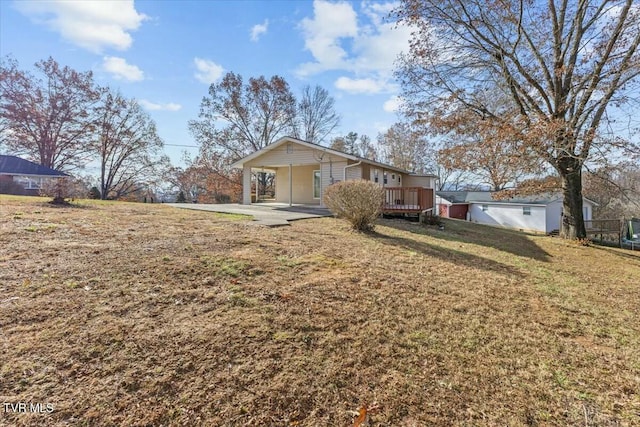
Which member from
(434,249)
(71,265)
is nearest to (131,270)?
(71,265)

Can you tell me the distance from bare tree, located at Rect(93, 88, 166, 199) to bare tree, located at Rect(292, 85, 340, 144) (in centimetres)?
1396

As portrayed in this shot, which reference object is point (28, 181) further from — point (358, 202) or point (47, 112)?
point (358, 202)

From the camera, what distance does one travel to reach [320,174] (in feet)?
47.8

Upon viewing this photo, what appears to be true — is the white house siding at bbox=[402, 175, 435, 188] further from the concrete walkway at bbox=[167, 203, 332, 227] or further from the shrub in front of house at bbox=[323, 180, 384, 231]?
the shrub in front of house at bbox=[323, 180, 384, 231]

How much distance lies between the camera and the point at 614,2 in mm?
9711

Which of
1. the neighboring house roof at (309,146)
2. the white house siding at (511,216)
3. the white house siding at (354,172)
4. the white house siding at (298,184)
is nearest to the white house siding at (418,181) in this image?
the neighboring house roof at (309,146)

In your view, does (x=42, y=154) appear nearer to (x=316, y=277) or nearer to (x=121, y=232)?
(x=121, y=232)

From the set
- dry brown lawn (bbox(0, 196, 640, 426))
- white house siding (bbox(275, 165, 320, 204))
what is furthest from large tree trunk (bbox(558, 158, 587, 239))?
white house siding (bbox(275, 165, 320, 204))

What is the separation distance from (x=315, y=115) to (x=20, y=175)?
2469 centimetres

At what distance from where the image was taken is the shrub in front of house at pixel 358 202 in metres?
7.92

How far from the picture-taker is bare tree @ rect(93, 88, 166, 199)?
25.8m

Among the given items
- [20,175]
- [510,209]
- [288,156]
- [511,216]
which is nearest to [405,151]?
[510,209]

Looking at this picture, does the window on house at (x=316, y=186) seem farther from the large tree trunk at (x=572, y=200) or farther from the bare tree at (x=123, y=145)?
the bare tree at (x=123, y=145)

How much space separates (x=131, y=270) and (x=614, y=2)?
1558 cm
